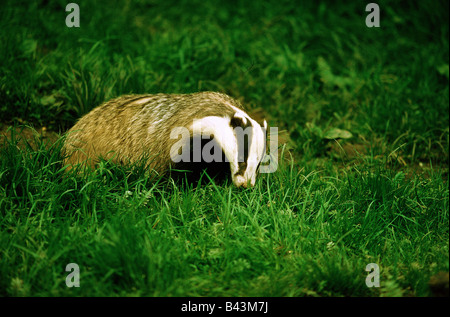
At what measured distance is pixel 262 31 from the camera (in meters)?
5.97

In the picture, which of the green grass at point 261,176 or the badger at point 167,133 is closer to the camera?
the green grass at point 261,176

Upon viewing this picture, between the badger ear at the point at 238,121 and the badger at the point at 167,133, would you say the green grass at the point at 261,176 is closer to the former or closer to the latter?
the badger at the point at 167,133

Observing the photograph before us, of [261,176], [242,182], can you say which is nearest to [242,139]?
[242,182]

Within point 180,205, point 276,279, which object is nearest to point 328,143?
point 180,205

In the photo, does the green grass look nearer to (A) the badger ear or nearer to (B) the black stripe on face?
(B) the black stripe on face

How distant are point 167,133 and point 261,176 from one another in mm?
731

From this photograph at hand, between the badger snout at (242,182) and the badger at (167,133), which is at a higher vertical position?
the badger at (167,133)

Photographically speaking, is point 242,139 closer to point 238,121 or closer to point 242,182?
point 238,121

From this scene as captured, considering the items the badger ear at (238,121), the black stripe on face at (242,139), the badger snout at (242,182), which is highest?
the badger ear at (238,121)

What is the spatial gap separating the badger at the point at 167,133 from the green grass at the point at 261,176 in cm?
18

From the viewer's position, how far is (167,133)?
3.49 meters

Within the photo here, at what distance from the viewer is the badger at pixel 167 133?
10.4 ft

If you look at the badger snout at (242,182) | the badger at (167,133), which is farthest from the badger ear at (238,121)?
the badger snout at (242,182)

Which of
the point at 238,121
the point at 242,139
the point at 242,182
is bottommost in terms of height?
the point at 242,182
